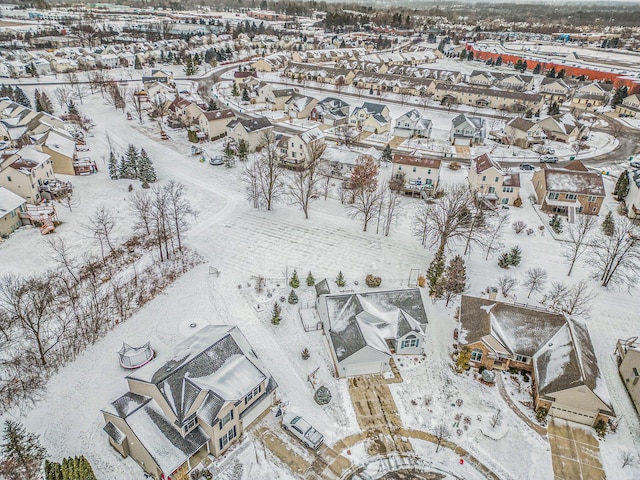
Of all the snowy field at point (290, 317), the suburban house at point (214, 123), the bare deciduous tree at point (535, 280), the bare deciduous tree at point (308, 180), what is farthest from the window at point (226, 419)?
the suburban house at point (214, 123)

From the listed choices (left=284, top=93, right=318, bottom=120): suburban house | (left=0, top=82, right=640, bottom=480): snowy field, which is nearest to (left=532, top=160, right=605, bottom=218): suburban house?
(left=0, top=82, right=640, bottom=480): snowy field

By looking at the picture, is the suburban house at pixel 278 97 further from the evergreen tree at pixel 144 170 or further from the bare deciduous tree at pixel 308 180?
the evergreen tree at pixel 144 170

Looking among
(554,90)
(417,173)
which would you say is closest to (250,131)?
(417,173)

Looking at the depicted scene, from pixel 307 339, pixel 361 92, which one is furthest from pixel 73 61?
pixel 307 339

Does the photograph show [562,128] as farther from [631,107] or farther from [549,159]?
[631,107]

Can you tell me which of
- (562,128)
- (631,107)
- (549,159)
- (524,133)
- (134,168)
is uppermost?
(631,107)

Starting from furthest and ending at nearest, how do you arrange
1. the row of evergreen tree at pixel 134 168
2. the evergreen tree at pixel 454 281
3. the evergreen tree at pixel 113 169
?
the evergreen tree at pixel 113 169, the row of evergreen tree at pixel 134 168, the evergreen tree at pixel 454 281
